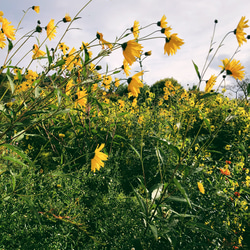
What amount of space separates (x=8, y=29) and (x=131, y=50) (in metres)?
0.81

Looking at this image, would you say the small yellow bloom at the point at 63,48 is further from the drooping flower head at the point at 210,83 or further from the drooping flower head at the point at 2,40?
the drooping flower head at the point at 210,83

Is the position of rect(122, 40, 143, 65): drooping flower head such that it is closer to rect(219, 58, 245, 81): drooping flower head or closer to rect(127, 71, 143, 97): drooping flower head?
rect(127, 71, 143, 97): drooping flower head

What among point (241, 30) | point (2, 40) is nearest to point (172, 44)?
point (241, 30)

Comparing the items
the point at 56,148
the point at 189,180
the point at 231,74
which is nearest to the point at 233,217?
the point at 189,180

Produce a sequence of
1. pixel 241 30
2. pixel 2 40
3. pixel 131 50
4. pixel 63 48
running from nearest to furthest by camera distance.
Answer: pixel 131 50 < pixel 2 40 < pixel 241 30 < pixel 63 48

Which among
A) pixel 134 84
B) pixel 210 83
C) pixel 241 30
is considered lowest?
pixel 134 84

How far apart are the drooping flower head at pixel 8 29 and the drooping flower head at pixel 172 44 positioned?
951mm

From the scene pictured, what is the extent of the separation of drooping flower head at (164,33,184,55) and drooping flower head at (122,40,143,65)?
0.23 m

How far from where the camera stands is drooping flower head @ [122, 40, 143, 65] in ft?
3.93

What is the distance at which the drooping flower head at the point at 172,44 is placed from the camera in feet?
4.37

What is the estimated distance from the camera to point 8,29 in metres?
1.41

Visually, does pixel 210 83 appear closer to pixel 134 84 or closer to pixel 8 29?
pixel 134 84

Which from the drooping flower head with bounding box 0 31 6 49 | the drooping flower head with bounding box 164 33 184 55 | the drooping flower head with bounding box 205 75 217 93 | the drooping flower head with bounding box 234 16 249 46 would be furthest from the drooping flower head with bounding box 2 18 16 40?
the drooping flower head with bounding box 234 16 249 46

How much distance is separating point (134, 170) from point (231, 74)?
1.61m
